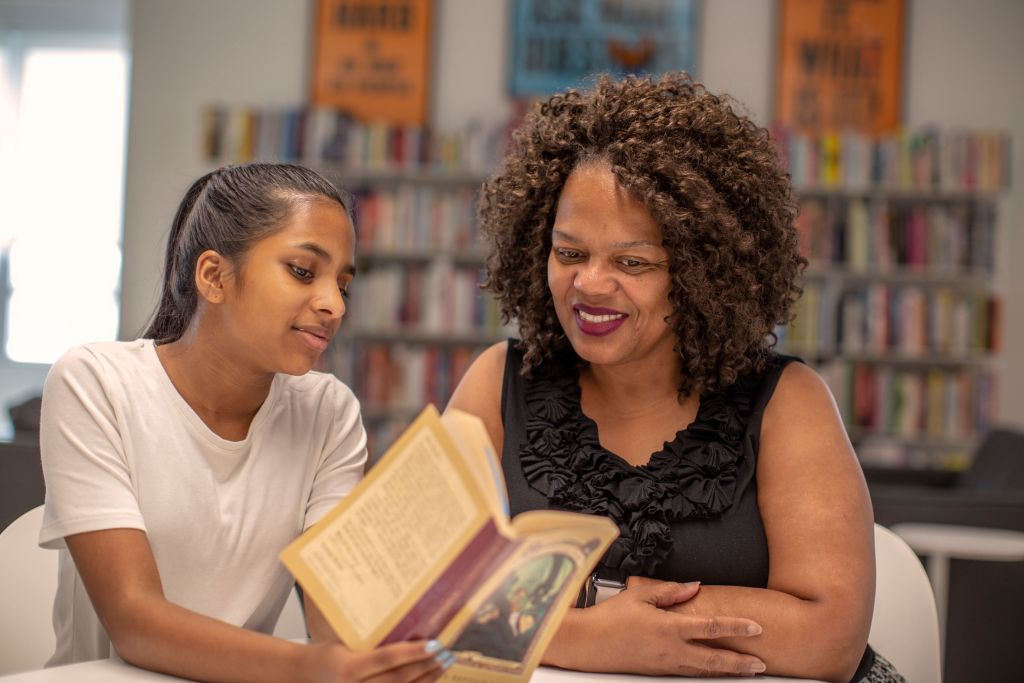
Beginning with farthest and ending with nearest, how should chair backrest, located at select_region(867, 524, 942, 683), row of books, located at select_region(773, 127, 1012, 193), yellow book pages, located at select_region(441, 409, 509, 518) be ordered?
1. row of books, located at select_region(773, 127, 1012, 193)
2. chair backrest, located at select_region(867, 524, 942, 683)
3. yellow book pages, located at select_region(441, 409, 509, 518)

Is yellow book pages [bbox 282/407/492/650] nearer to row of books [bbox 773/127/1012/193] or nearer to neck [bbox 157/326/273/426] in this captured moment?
neck [bbox 157/326/273/426]

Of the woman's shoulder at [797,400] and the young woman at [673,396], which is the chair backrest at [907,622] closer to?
the young woman at [673,396]

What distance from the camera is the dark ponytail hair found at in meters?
1.39

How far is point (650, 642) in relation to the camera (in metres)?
1.23

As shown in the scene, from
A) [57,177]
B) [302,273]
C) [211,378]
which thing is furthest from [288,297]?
[57,177]

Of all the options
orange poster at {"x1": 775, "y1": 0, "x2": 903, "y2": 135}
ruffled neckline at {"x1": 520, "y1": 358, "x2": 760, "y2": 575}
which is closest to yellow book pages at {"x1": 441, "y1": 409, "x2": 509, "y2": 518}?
ruffled neckline at {"x1": 520, "y1": 358, "x2": 760, "y2": 575}

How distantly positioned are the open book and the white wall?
485 centimetres

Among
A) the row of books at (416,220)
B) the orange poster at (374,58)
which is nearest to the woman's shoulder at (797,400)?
the row of books at (416,220)

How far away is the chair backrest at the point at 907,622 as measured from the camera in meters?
1.59

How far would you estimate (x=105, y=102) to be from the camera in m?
6.71

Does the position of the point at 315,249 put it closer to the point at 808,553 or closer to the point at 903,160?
the point at 808,553

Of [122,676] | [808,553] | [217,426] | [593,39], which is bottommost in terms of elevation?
[122,676]

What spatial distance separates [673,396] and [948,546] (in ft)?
5.59

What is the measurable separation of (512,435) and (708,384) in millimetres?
301
